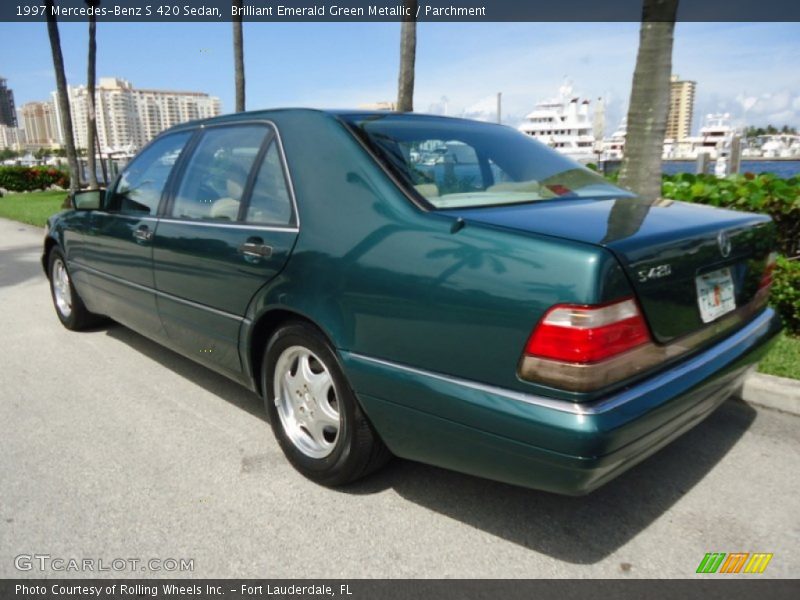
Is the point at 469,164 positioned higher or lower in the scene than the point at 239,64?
lower

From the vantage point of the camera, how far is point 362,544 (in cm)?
235

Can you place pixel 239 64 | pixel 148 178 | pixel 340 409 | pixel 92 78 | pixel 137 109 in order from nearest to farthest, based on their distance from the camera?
pixel 340 409 < pixel 148 178 < pixel 239 64 < pixel 92 78 < pixel 137 109

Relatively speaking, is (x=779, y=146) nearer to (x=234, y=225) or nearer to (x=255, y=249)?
(x=234, y=225)

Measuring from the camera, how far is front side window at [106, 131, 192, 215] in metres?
3.73

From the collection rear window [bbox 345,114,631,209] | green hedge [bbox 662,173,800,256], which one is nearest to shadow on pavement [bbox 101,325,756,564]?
rear window [bbox 345,114,631,209]

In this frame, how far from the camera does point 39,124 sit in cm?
13375

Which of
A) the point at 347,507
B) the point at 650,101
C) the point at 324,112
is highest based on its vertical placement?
the point at 650,101

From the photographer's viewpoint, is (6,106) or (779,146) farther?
(6,106)

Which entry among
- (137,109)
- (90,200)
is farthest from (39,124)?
(90,200)

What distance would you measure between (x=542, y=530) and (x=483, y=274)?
1128mm

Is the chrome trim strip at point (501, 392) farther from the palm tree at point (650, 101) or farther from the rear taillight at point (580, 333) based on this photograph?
the palm tree at point (650, 101)

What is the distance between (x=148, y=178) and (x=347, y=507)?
2.59 meters
